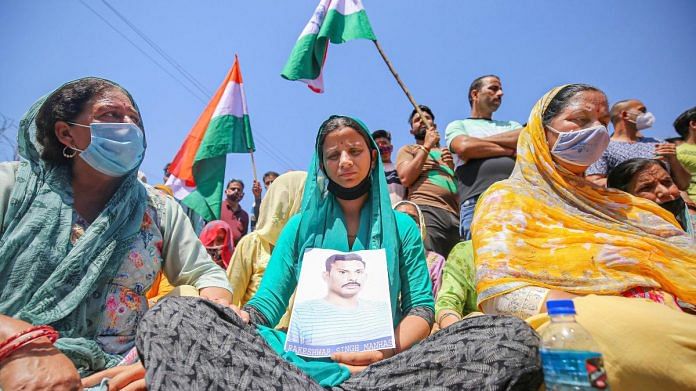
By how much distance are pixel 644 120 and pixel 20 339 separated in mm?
5365

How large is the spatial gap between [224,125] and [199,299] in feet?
17.3

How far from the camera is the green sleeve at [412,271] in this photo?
222 cm

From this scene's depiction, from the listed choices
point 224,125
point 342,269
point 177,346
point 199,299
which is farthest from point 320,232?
point 224,125

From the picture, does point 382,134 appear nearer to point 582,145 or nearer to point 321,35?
point 321,35

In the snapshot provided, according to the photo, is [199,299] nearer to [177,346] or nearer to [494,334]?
[177,346]

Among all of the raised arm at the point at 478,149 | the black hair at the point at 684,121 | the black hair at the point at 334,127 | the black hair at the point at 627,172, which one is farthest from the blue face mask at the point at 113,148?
the black hair at the point at 684,121

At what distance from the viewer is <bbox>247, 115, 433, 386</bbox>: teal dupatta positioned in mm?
2201

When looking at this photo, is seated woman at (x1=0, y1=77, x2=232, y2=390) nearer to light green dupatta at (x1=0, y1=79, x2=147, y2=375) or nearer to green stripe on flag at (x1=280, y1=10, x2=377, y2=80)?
light green dupatta at (x1=0, y1=79, x2=147, y2=375)

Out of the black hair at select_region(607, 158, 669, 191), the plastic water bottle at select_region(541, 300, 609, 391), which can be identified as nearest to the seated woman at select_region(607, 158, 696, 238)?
the black hair at select_region(607, 158, 669, 191)

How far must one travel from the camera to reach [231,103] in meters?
6.77

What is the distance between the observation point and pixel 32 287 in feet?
6.15

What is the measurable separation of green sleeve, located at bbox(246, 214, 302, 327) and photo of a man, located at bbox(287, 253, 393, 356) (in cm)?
20

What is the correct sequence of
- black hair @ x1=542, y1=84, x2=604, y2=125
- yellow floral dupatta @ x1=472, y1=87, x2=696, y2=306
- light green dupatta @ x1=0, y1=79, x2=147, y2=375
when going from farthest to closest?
black hair @ x1=542, y1=84, x2=604, y2=125 → yellow floral dupatta @ x1=472, y1=87, x2=696, y2=306 → light green dupatta @ x1=0, y1=79, x2=147, y2=375

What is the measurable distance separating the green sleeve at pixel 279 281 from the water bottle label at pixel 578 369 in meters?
1.25
